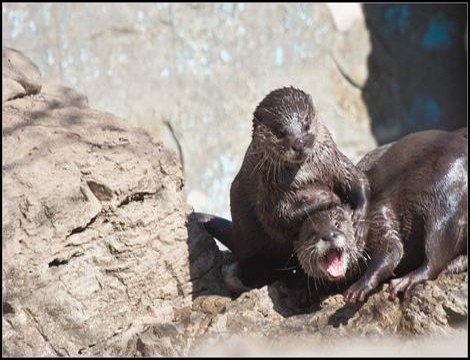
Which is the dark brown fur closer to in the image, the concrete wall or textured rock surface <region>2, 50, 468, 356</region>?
textured rock surface <region>2, 50, 468, 356</region>

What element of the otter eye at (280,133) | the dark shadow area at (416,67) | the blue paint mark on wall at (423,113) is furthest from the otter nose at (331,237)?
the blue paint mark on wall at (423,113)

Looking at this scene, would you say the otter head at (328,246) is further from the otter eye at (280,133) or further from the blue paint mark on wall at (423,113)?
the blue paint mark on wall at (423,113)

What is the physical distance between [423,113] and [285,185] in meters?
5.46

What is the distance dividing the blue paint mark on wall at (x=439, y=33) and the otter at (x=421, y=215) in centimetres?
536

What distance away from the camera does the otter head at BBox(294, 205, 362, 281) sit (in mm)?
4766

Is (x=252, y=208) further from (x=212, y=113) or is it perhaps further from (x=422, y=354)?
(x=212, y=113)

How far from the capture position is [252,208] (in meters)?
5.32

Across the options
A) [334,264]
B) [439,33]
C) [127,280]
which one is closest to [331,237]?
[334,264]

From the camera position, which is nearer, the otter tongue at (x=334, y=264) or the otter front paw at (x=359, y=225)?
the otter tongue at (x=334, y=264)

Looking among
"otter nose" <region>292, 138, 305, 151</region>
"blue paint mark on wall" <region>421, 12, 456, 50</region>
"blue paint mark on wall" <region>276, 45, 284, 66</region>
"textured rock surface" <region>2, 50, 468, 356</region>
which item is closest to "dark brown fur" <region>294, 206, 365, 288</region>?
"textured rock surface" <region>2, 50, 468, 356</region>

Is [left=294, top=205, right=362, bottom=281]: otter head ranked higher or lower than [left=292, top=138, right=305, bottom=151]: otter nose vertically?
lower

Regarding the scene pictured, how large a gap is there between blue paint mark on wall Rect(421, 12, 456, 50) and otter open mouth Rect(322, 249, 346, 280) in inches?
236

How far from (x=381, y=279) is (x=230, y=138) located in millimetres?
4942

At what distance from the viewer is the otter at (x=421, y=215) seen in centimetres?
490
